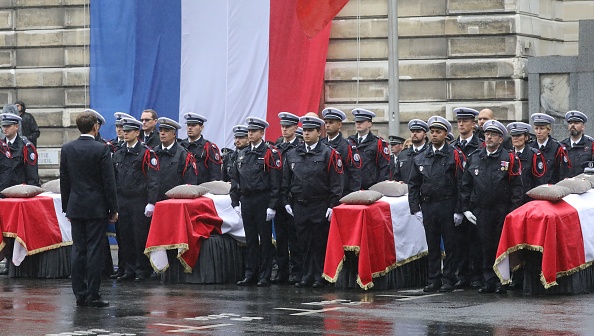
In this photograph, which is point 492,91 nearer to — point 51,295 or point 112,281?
point 112,281

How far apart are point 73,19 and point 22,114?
7.27 feet

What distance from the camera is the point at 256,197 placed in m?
16.5

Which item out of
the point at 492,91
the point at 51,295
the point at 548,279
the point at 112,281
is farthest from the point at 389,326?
the point at 492,91

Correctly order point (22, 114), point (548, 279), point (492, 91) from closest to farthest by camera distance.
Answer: point (548, 279)
point (492, 91)
point (22, 114)

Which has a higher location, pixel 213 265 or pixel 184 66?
pixel 184 66

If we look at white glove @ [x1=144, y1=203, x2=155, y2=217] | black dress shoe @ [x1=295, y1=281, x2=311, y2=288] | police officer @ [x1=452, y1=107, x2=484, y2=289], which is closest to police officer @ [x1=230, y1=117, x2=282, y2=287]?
black dress shoe @ [x1=295, y1=281, x2=311, y2=288]

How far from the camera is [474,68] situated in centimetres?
→ 2317

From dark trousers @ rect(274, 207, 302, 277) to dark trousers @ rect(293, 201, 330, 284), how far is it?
0.48 metres

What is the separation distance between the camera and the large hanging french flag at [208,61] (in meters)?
23.2

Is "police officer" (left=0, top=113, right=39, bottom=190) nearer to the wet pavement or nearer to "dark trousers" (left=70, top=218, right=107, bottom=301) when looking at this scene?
→ the wet pavement

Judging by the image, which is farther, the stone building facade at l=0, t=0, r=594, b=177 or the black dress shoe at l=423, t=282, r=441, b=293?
the stone building facade at l=0, t=0, r=594, b=177

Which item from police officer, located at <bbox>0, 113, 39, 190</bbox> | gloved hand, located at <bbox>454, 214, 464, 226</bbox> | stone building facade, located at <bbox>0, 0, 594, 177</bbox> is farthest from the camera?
stone building facade, located at <bbox>0, 0, 594, 177</bbox>

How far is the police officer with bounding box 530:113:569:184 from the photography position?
1641 centimetres

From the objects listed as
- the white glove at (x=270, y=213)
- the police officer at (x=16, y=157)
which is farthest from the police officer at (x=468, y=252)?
the police officer at (x=16, y=157)
